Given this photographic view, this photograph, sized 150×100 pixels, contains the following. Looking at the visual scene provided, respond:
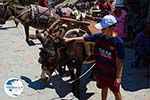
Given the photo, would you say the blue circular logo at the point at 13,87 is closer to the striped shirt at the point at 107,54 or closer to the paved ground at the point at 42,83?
the paved ground at the point at 42,83

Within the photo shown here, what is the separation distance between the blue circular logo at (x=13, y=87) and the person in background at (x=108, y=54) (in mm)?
2307

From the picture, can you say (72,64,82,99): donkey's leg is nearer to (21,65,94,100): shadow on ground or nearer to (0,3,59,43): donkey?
(21,65,94,100): shadow on ground

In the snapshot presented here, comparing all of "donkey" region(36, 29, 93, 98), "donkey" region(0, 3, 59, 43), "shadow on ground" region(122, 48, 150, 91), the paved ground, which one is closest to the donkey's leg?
"donkey" region(36, 29, 93, 98)

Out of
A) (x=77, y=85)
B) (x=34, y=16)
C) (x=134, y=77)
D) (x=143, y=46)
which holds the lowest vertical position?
(x=134, y=77)

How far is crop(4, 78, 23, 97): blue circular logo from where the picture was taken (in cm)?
841

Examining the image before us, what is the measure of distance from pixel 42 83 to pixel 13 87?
0.76 metres

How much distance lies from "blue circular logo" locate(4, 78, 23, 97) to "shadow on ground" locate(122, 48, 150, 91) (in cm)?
226

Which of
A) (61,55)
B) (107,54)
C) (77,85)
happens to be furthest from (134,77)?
(107,54)

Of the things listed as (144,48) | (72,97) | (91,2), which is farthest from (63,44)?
(91,2)

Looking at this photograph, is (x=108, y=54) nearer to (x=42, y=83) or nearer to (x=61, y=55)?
(x=61, y=55)

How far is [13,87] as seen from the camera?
8672 mm

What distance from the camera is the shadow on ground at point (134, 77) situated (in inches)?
358

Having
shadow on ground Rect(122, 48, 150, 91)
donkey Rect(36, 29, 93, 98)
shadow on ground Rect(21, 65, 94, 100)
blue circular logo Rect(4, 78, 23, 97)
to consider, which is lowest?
shadow on ground Rect(122, 48, 150, 91)

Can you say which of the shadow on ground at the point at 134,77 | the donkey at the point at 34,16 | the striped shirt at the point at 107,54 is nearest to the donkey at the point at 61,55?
the shadow on ground at the point at 134,77
